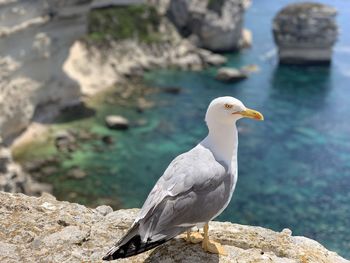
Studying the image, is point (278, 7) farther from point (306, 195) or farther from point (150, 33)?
point (306, 195)


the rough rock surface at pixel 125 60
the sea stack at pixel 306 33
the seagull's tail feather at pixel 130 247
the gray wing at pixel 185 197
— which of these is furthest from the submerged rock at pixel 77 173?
the sea stack at pixel 306 33

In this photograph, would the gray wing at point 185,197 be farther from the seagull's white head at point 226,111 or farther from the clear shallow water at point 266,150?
the clear shallow water at point 266,150

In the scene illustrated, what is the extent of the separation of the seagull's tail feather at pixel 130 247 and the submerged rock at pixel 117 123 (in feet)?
124

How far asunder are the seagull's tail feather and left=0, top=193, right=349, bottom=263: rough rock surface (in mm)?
653

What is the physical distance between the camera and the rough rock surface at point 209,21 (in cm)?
7200

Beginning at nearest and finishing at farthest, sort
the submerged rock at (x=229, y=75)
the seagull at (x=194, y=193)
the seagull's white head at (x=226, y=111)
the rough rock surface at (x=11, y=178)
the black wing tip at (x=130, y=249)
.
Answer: the black wing tip at (x=130, y=249)
the seagull at (x=194, y=193)
the seagull's white head at (x=226, y=111)
the rough rock surface at (x=11, y=178)
the submerged rock at (x=229, y=75)

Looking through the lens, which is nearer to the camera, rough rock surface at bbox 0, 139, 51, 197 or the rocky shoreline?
rough rock surface at bbox 0, 139, 51, 197

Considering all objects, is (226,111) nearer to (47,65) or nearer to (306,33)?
(47,65)

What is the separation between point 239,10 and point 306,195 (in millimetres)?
48129

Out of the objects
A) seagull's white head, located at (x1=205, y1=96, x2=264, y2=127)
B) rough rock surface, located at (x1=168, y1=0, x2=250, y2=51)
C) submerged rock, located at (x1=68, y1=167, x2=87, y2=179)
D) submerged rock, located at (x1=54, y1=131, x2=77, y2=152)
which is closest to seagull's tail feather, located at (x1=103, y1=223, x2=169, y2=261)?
seagull's white head, located at (x1=205, y1=96, x2=264, y2=127)

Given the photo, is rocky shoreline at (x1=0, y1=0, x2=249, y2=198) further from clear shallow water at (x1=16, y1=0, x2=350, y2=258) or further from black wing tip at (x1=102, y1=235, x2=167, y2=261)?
black wing tip at (x1=102, y1=235, x2=167, y2=261)

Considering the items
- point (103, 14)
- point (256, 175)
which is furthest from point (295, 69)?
point (256, 175)

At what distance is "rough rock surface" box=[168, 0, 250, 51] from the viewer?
7200cm

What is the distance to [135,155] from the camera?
40.0 meters
